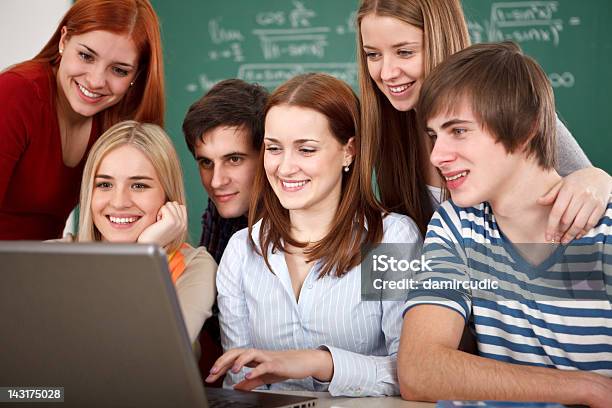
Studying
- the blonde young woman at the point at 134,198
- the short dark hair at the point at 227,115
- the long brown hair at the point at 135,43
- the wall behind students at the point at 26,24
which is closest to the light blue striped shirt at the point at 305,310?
the blonde young woman at the point at 134,198

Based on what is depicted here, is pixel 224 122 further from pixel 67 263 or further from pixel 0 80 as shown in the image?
pixel 67 263

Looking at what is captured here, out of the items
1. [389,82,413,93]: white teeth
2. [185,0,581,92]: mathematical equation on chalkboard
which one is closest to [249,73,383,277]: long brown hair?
[389,82,413,93]: white teeth

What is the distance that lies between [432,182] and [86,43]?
1.08 m

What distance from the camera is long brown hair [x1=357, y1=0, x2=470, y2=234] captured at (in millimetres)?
2076

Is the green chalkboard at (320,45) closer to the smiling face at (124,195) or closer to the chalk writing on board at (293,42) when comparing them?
the chalk writing on board at (293,42)

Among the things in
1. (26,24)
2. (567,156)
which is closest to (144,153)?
(567,156)

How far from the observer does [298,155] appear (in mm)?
1940

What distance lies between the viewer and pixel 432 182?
86.9 inches

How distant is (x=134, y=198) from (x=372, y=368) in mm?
844

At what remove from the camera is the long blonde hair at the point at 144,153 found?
2.10 m

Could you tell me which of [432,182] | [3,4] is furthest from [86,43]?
[3,4]

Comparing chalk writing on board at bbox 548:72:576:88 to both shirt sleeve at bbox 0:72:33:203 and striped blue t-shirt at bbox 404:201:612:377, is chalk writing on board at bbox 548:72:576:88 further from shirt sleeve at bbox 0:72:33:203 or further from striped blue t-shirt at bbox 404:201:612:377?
shirt sleeve at bbox 0:72:33:203

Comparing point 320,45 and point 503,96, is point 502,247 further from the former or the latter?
point 320,45

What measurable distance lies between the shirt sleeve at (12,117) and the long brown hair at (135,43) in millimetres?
82
